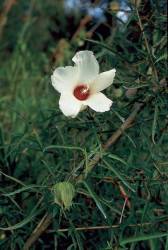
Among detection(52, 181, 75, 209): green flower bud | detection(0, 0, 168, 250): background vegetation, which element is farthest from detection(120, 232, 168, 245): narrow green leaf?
detection(52, 181, 75, 209): green flower bud

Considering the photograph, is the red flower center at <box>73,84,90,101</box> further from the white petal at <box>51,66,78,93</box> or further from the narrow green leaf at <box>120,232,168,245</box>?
the narrow green leaf at <box>120,232,168,245</box>

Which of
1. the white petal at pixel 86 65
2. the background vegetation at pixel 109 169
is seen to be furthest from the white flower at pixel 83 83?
the background vegetation at pixel 109 169

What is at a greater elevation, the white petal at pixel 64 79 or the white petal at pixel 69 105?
the white petal at pixel 64 79

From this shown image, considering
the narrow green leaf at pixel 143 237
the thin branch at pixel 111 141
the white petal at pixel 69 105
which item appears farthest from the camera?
the thin branch at pixel 111 141

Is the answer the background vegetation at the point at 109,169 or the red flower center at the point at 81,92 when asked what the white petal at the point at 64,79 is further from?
the background vegetation at the point at 109,169

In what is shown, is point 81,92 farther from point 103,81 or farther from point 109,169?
point 109,169

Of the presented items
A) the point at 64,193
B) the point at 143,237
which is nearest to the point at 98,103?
the point at 64,193

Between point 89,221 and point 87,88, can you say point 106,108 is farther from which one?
point 89,221
